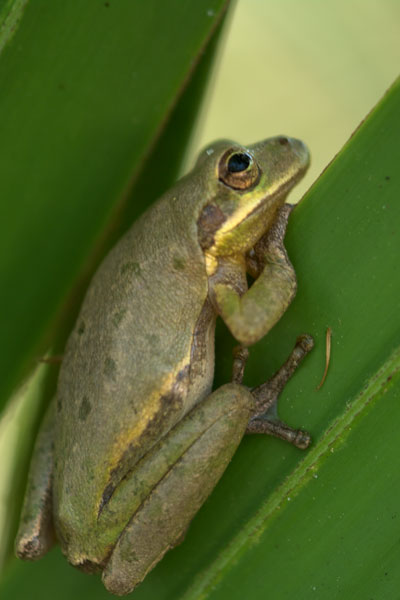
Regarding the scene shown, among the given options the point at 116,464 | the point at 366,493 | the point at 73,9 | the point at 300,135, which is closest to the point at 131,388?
the point at 116,464

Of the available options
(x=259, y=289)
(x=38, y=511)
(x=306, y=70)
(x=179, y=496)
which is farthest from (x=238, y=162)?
(x=306, y=70)

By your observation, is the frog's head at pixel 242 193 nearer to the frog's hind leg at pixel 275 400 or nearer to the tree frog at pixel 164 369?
the tree frog at pixel 164 369

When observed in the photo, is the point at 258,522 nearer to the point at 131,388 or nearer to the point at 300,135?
the point at 131,388

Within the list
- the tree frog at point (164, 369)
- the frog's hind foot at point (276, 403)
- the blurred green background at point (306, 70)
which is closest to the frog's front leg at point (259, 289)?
the tree frog at point (164, 369)

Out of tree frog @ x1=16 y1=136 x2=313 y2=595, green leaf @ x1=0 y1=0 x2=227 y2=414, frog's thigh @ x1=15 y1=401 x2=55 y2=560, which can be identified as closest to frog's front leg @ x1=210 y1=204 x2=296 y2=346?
tree frog @ x1=16 y1=136 x2=313 y2=595

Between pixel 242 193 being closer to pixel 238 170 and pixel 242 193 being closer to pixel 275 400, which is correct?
pixel 238 170

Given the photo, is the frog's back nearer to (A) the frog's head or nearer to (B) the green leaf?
(A) the frog's head

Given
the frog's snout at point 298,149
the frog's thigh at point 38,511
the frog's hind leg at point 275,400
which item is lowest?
the frog's thigh at point 38,511
